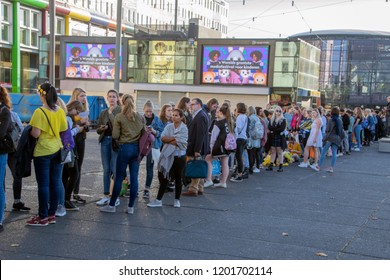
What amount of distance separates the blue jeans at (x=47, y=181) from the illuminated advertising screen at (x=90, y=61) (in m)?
40.8

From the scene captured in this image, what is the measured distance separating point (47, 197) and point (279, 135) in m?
8.28

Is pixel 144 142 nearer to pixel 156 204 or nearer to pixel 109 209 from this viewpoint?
pixel 109 209

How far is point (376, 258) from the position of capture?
19.5ft

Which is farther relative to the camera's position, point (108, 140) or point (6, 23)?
point (6, 23)

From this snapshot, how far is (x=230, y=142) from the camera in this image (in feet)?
35.0

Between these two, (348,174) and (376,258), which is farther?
(348,174)

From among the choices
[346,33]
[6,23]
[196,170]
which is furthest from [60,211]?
[346,33]

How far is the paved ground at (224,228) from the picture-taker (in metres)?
5.90

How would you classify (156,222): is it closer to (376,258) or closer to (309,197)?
(376,258)

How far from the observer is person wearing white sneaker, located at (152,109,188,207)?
8336 millimetres

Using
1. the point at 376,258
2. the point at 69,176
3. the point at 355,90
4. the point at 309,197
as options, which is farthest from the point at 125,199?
the point at 355,90

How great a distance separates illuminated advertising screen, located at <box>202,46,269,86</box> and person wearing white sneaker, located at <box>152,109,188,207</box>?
35324mm

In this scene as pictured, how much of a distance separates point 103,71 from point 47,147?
1651 inches

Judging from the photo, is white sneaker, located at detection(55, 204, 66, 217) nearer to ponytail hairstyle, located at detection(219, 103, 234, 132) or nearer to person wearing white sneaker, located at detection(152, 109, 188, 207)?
person wearing white sneaker, located at detection(152, 109, 188, 207)
